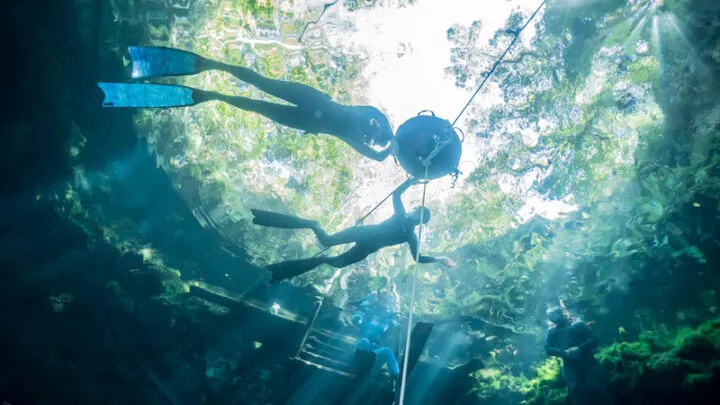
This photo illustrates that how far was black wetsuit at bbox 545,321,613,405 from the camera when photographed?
9.02 m

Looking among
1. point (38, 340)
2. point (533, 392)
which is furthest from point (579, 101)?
point (38, 340)

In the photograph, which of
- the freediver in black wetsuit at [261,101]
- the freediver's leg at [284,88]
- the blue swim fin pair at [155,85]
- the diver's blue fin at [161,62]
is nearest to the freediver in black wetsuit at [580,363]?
the freediver in black wetsuit at [261,101]

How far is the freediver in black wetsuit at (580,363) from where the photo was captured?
9.04 m

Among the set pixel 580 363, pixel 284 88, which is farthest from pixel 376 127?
pixel 580 363

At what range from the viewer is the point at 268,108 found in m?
6.48

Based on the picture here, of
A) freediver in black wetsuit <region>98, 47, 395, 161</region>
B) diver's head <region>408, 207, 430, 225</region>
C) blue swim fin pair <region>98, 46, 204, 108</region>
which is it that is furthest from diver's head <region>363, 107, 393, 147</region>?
blue swim fin pair <region>98, 46, 204, 108</region>

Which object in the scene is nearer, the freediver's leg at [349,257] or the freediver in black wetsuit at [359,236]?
the freediver in black wetsuit at [359,236]

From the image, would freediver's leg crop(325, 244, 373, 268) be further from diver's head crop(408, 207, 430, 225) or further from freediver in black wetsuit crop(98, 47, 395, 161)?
freediver in black wetsuit crop(98, 47, 395, 161)

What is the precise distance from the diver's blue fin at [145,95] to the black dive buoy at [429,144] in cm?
462

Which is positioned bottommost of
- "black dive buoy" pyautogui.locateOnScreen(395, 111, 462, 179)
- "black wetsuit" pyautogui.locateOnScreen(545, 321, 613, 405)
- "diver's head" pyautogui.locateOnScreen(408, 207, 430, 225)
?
"black wetsuit" pyautogui.locateOnScreen(545, 321, 613, 405)

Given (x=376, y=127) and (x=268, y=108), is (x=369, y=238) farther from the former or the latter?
(x=268, y=108)

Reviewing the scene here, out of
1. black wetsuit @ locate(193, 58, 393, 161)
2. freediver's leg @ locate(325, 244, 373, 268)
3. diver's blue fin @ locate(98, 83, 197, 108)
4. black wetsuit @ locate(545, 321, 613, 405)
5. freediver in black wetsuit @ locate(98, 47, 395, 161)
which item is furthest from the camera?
black wetsuit @ locate(545, 321, 613, 405)

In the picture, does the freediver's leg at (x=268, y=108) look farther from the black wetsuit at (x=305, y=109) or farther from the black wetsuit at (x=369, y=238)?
the black wetsuit at (x=369, y=238)

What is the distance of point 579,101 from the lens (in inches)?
397
